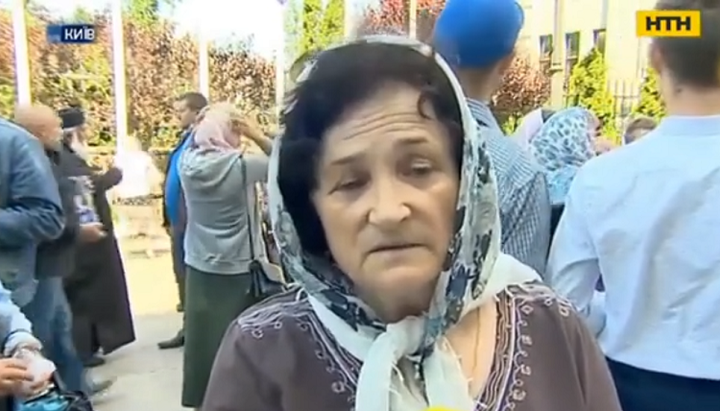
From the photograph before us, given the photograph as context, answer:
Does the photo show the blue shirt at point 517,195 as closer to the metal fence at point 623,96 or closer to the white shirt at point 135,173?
the white shirt at point 135,173

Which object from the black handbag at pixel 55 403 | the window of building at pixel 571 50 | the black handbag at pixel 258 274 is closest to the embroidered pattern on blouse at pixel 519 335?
the black handbag at pixel 55 403

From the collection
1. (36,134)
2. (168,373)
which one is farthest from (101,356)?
(36,134)

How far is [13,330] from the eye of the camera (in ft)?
6.23

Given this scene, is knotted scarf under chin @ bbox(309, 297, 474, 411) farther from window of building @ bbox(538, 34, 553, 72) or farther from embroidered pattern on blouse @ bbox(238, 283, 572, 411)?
window of building @ bbox(538, 34, 553, 72)

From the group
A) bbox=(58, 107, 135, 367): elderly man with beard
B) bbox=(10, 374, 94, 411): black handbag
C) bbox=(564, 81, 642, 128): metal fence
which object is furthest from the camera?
bbox=(564, 81, 642, 128): metal fence

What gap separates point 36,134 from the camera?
3.57m

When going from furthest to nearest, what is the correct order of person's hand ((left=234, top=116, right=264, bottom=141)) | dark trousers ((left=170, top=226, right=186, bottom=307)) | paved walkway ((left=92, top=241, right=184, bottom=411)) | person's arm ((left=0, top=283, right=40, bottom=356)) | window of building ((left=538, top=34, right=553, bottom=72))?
window of building ((left=538, top=34, right=553, bottom=72))
dark trousers ((left=170, top=226, right=186, bottom=307))
paved walkway ((left=92, top=241, right=184, bottom=411))
person's hand ((left=234, top=116, right=264, bottom=141))
person's arm ((left=0, top=283, right=40, bottom=356))

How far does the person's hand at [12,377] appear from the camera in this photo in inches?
67.8

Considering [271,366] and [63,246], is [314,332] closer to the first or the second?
[271,366]

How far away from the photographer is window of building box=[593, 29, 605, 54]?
25.9 ft

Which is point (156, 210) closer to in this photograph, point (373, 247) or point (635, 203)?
point (635, 203)

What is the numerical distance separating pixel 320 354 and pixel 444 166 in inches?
9.3

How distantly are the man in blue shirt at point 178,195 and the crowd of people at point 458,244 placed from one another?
3.28ft

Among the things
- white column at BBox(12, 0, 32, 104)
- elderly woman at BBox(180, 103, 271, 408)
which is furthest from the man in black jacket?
white column at BBox(12, 0, 32, 104)
